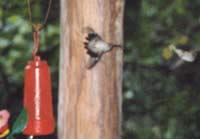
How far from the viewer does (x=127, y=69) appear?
12.9 feet

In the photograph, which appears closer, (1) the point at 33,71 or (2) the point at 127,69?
(1) the point at 33,71

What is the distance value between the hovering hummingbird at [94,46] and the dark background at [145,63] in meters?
1.70

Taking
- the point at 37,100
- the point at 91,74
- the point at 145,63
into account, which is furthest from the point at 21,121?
the point at 145,63

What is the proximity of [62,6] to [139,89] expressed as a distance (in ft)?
6.55

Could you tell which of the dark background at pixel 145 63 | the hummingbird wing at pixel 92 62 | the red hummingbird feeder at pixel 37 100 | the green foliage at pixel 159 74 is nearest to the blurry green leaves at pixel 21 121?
the red hummingbird feeder at pixel 37 100

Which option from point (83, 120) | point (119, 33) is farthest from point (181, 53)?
point (83, 120)

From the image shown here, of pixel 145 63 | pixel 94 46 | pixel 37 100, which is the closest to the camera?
pixel 94 46

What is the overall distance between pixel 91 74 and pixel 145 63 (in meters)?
2.11

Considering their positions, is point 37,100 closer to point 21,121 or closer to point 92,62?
point 21,121

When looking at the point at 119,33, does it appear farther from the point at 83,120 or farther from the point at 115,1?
the point at 83,120

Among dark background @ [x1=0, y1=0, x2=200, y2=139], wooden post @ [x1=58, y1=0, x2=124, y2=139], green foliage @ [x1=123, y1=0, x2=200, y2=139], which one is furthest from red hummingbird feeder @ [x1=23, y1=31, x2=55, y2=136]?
green foliage @ [x1=123, y1=0, x2=200, y2=139]

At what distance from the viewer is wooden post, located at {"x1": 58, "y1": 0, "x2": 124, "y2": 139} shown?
5.88 ft

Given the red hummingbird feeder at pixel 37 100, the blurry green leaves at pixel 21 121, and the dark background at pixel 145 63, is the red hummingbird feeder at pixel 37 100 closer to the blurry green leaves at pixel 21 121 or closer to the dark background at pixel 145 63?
the blurry green leaves at pixel 21 121

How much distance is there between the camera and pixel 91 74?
1.80 metres
